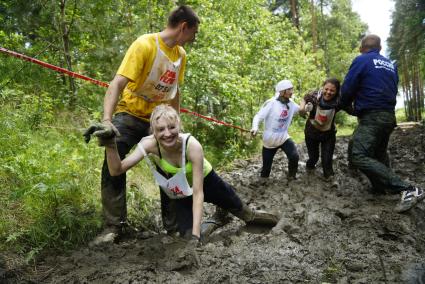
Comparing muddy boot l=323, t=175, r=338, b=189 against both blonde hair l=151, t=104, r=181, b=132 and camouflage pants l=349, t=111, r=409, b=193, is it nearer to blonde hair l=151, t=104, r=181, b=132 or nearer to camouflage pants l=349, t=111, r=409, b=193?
camouflage pants l=349, t=111, r=409, b=193

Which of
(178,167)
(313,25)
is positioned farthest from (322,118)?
(313,25)

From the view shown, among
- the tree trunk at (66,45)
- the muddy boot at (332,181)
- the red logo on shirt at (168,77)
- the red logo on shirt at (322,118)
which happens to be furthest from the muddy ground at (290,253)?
the tree trunk at (66,45)

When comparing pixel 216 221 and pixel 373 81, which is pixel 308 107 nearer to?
pixel 373 81

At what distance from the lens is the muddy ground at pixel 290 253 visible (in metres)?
2.71

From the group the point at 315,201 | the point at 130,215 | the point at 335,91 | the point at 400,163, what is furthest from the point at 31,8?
the point at 400,163

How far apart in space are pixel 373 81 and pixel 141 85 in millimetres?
3162

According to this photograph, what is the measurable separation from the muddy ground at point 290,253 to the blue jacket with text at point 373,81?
125 centimetres

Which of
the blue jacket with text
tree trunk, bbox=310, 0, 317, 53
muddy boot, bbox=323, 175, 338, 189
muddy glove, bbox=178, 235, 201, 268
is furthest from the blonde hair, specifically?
tree trunk, bbox=310, 0, 317, 53

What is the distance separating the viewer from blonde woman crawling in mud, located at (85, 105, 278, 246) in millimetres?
3094

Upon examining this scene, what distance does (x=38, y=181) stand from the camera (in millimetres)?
3910

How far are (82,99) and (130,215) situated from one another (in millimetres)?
3578

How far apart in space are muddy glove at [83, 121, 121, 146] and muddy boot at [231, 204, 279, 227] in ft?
5.46

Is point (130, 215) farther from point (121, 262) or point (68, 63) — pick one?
point (68, 63)

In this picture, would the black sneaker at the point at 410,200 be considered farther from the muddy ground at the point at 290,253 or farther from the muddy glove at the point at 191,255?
the muddy glove at the point at 191,255
